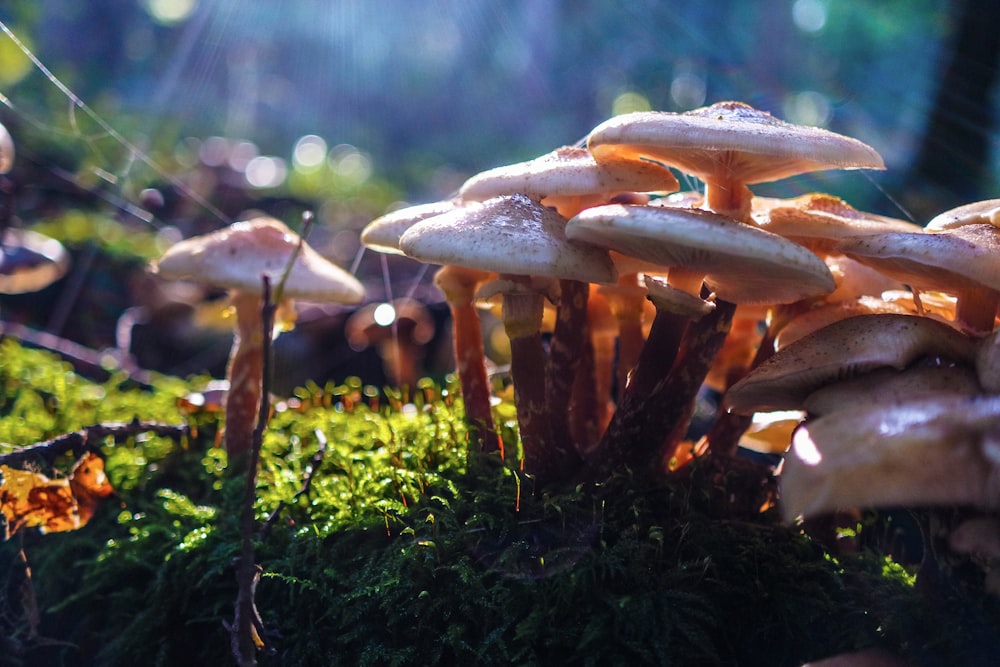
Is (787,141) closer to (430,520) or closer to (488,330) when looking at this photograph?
(430,520)

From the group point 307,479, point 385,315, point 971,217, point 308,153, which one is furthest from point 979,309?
point 308,153

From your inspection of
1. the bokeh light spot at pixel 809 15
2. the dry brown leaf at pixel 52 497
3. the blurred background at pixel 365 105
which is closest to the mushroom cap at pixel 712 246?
the blurred background at pixel 365 105

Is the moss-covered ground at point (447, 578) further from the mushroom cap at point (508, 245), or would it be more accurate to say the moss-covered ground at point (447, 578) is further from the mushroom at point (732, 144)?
the mushroom at point (732, 144)

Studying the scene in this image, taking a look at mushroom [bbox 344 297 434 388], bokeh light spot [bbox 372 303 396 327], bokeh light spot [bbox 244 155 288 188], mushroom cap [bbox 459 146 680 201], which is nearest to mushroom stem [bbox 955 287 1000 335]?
mushroom cap [bbox 459 146 680 201]

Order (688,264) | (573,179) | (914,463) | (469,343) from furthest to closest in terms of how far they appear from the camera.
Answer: (469,343) → (573,179) → (688,264) → (914,463)

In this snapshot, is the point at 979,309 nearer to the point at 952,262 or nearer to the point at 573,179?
the point at 952,262

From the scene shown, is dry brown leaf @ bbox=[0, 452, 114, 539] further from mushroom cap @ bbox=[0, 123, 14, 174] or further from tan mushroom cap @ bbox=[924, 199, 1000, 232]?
tan mushroom cap @ bbox=[924, 199, 1000, 232]

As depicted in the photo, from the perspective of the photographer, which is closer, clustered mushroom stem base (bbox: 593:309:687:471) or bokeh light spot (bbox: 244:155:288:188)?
clustered mushroom stem base (bbox: 593:309:687:471)

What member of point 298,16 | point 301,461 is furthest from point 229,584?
point 298,16
